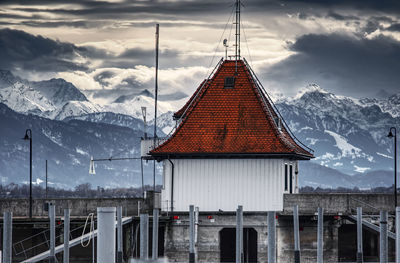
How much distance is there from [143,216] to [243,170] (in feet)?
45.7

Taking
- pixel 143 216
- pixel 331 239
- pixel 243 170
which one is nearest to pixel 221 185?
pixel 243 170

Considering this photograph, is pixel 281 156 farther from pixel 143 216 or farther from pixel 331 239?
pixel 143 216

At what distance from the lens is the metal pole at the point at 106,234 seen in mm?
18562

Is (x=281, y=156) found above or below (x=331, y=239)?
above

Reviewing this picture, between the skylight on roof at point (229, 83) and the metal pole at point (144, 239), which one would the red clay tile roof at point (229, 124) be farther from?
the metal pole at point (144, 239)

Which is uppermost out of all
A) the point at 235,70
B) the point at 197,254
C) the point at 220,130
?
the point at 235,70

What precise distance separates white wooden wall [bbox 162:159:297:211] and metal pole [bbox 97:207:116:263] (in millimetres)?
37537

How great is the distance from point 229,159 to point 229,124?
2979 mm

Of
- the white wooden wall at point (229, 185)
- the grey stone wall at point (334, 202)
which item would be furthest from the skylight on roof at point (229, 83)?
the grey stone wall at point (334, 202)

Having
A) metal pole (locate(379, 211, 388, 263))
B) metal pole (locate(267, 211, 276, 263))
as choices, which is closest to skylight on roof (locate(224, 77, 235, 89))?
metal pole (locate(379, 211, 388, 263))

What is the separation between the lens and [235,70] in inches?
2432

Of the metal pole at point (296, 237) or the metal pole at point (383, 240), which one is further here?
the metal pole at point (296, 237)

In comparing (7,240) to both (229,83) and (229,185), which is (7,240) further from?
(229,83)

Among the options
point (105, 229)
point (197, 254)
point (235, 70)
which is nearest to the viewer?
point (105, 229)
